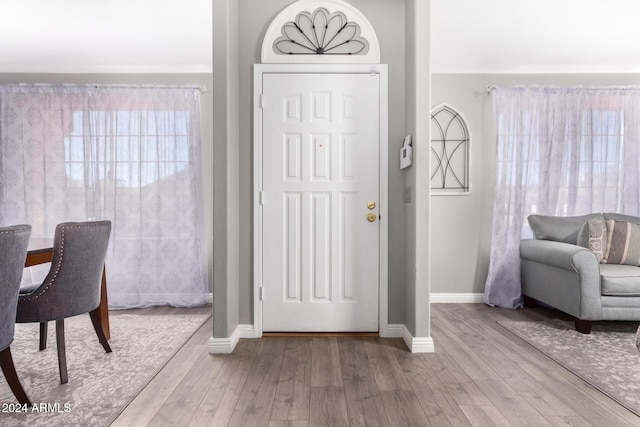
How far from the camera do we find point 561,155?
13.4ft

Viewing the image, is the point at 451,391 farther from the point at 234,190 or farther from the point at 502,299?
the point at 502,299

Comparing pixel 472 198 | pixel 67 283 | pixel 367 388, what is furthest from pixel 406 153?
pixel 67 283

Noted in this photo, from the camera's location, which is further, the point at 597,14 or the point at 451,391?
the point at 597,14

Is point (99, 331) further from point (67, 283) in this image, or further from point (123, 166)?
point (123, 166)

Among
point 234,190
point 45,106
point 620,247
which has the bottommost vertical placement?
point 620,247

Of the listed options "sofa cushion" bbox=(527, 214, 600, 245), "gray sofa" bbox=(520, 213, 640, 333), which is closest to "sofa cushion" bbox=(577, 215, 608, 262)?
"gray sofa" bbox=(520, 213, 640, 333)

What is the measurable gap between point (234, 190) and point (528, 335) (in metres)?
2.58

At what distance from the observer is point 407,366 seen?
239 centimetres

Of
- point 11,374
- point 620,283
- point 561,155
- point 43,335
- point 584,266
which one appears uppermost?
point 561,155

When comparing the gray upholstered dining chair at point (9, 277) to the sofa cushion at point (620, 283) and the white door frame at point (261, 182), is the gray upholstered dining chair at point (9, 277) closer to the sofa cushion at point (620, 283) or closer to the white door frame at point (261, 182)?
the white door frame at point (261, 182)

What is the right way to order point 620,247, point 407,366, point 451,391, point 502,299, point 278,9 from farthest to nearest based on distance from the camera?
1. point 502,299
2. point 620,247
3. point 278,9
4. point 407,366
5. point 451,391

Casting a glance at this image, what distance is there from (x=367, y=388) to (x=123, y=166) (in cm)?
340

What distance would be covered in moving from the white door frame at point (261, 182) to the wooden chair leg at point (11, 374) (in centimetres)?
145

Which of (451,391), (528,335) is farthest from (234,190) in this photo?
(528,335)
